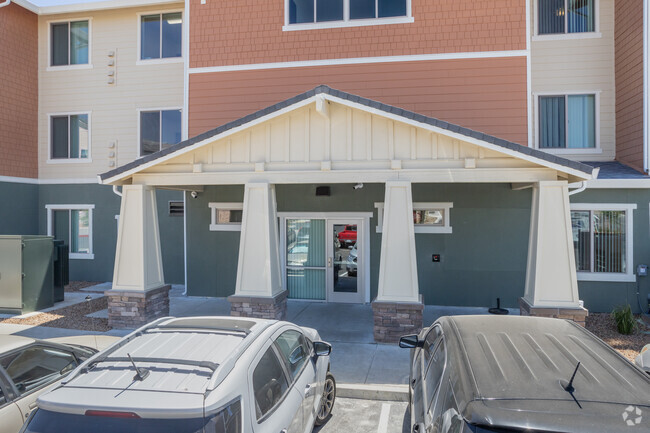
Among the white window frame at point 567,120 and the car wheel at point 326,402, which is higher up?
the white window frame at point 567,120

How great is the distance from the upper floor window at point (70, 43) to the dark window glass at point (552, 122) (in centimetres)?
1398

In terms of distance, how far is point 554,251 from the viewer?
7711 millimetres

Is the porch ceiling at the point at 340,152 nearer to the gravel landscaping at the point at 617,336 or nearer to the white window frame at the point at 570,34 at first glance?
the gravel landscaping at the point at 617,336

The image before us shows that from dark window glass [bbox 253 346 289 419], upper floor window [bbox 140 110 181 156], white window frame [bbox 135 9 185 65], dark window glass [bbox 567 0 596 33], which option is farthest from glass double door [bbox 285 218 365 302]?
dark window glass [bbox 567 0 596 33]

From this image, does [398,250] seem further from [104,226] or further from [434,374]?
[104,226]

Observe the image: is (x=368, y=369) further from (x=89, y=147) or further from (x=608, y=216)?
(x=89, y=147)

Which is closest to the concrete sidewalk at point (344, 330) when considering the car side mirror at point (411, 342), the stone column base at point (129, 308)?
the stone column base at point (129, 308)

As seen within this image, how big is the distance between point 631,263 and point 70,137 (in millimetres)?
16498

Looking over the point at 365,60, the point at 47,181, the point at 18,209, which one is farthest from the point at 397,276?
the point at 18,209

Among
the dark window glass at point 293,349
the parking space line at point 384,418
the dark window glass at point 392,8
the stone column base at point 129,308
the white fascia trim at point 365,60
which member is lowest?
the parking space line at point 384,418

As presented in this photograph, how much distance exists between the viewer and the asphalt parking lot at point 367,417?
5.21 meters

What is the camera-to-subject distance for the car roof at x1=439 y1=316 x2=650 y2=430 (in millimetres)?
2680

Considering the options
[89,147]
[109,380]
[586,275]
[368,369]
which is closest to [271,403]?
[109,380]

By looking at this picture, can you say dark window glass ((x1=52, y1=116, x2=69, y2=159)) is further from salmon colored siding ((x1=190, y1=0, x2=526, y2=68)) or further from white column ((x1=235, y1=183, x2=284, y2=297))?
white column ((x1=235, y1=183, x2=284, y2=297))
